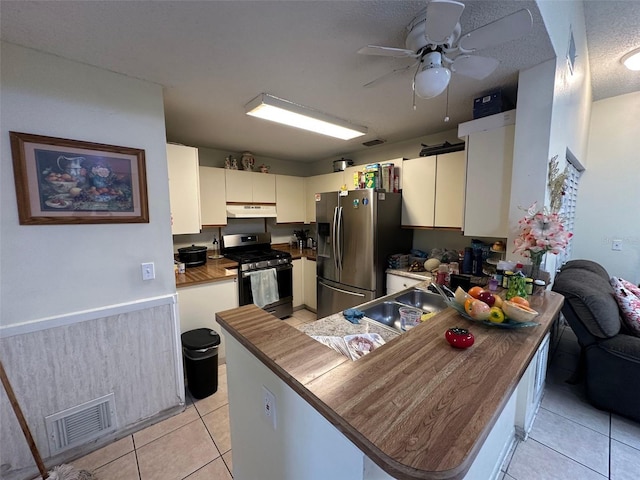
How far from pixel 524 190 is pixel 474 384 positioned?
1483mm

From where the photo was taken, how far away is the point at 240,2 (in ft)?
3.53

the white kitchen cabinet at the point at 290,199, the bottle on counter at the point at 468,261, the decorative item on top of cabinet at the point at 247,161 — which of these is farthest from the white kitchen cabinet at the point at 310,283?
the bottle on counter at the point at 468,261

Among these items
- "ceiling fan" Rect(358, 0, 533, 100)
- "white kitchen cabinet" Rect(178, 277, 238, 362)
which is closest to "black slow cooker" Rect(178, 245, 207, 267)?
"white kitchen cabinet" Rect(178, 277, 238, 362)

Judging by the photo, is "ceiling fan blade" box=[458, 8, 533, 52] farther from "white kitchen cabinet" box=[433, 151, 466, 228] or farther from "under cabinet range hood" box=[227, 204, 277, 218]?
"under cabinet range hood" box=[227, 204, 277, 218]

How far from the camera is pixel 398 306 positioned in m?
1.75

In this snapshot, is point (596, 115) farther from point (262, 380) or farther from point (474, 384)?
point (262, 380)

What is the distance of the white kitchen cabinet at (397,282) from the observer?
263 centimetres

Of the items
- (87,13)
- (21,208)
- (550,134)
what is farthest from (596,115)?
(21,208)

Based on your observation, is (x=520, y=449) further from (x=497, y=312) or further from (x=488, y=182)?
(x=488, y=182)

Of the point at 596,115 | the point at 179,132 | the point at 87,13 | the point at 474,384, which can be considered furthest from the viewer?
the point at 596,115

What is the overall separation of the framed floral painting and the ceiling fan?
1.62m

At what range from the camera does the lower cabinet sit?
143 inches

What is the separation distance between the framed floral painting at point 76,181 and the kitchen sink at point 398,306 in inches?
67.0

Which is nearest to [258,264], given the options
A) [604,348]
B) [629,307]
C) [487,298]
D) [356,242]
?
[356,242]
